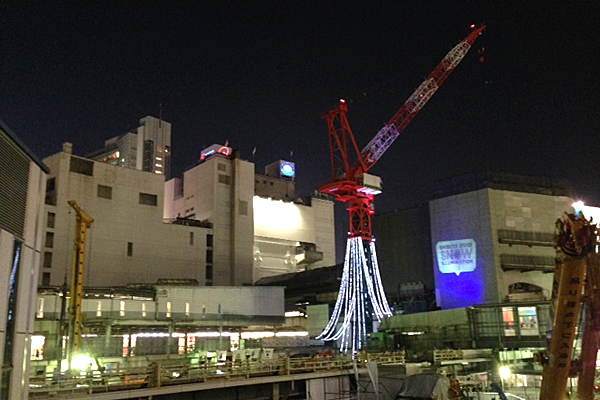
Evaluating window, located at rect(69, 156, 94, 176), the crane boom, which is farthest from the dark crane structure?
window, located at rect(69, 156, 94, 176)

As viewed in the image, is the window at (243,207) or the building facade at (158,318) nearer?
the building facade at (158,318)

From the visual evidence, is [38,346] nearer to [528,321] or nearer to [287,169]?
[528,321]

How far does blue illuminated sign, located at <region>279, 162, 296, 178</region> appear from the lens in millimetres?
133875

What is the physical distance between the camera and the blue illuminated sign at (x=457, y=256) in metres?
85.6

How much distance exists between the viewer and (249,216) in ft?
358

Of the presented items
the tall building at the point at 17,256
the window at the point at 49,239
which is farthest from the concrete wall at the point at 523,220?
the tall building at the point at 17,256

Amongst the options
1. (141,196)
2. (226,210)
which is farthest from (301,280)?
(141,196)

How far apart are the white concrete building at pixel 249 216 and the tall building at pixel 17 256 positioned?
78884 millimetres

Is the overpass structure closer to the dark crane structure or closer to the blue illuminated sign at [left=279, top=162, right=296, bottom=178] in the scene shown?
the dark crane structure

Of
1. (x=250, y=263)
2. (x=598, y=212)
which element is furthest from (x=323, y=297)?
(x=598, y=212)

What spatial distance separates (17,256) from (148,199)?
248 ft

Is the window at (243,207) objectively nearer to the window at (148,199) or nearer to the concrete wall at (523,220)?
the window at (148,199)

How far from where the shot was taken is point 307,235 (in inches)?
4983

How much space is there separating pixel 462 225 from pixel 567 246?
67.7m
